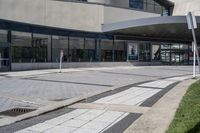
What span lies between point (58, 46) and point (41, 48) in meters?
2.48

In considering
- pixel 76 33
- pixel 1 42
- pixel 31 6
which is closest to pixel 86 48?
pixel 76 33

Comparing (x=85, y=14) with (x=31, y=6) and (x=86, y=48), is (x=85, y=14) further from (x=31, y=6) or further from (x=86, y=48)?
(x=31, y=6)

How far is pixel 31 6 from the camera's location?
35.6 metres

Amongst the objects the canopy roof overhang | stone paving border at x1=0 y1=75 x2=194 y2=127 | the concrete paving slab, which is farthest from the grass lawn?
the canopy roof overhang

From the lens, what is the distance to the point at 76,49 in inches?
1626

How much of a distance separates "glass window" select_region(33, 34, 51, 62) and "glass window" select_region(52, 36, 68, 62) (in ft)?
2.14

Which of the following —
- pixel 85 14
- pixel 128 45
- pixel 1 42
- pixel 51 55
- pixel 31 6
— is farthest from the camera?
pixel 128 45

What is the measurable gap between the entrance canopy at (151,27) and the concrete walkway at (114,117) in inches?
1002

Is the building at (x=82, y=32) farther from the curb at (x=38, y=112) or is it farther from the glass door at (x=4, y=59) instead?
the curb at (x=38, y=112)

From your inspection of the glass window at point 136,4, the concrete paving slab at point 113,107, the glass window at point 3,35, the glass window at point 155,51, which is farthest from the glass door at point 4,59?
the glass window at point 155,51

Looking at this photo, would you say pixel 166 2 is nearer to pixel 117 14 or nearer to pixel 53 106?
pixel 117 14

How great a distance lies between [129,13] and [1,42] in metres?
17.9

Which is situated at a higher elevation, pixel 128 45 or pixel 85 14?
pixel 85 14

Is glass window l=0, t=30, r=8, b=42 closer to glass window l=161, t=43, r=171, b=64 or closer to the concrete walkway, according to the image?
the concrete walkway
